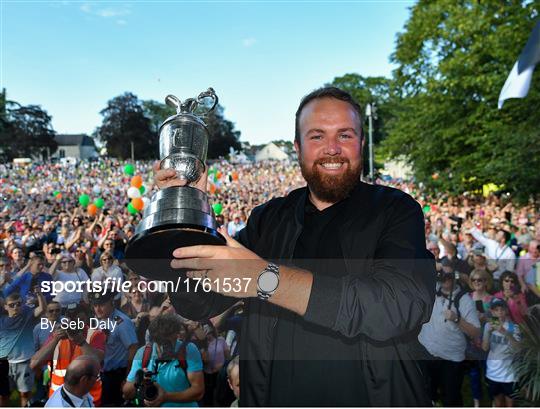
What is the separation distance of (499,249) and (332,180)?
8.38 metres

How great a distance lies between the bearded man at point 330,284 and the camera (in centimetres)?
140

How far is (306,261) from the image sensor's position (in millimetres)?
1871

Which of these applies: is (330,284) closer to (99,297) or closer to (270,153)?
(99,297)

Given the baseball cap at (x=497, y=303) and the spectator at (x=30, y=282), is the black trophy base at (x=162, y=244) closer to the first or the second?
the spectator at (x=30, y=282)

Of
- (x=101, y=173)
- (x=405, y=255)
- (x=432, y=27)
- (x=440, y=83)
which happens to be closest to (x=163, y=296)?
(x=405, y=255)

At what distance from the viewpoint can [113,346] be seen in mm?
5176

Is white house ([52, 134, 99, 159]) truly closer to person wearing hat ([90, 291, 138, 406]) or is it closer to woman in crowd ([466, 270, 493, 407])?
person wearing hat ([90, 291, 138, 406])

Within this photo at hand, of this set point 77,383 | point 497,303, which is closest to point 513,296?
point 497,303

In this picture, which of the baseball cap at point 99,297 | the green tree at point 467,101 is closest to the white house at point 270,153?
the green tree at point 467,101

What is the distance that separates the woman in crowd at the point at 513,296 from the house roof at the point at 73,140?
114 m

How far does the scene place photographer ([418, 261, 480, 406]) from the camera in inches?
231

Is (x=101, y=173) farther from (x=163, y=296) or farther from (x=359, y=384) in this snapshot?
(x=359, y=384)

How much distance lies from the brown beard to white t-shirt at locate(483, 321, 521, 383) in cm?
461

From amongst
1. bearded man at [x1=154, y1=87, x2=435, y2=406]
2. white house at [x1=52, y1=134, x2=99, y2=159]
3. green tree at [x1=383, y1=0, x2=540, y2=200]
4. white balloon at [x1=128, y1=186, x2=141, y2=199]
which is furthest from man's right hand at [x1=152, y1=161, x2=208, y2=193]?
white house at [x1=52, y1=134, x2=99, y2=159]
